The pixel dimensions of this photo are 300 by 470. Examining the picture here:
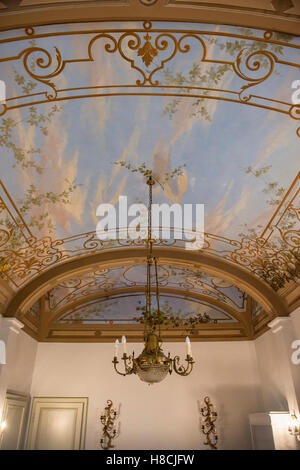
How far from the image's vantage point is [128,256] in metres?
5.18

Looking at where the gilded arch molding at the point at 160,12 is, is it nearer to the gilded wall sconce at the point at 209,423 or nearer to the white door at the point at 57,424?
the gilded wall sconce at the point at 209,423

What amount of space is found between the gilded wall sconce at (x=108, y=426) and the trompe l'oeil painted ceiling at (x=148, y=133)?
2.93 meters

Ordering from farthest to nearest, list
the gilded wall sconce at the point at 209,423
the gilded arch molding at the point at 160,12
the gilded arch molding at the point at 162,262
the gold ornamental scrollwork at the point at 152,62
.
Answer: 1. the gilded wall sconce at the point at 209,423
2. the gilded arch molding at the point at 162,262
3. the gold ornamental scrollwork at the point at 152,62
4. the gilded arch molding at the point at 160,12

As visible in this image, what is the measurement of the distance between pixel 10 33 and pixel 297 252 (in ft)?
12.5

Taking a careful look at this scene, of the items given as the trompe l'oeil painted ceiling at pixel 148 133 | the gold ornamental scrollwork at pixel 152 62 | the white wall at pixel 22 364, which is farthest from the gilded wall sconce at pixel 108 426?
the gold ornamental scrollwork at pixel 152 62

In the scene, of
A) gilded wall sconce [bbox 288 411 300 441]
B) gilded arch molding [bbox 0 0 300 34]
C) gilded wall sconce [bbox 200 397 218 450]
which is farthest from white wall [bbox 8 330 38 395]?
gilded arch molding [bbox 0 0 300 34]

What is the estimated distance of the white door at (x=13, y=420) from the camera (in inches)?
Answer: 203

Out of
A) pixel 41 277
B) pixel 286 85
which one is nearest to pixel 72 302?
pixel 41 277

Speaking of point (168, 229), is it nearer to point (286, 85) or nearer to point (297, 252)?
point (297, 252)

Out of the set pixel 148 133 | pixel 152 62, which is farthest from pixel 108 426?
pixel 152 62

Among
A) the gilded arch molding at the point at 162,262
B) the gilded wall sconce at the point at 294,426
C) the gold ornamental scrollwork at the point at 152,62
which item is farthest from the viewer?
the gilded arch molding at the point at 162,262

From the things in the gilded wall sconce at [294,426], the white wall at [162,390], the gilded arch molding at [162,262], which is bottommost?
the gilded wall sconce at [294,426]

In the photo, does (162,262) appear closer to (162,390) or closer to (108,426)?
(162,390)

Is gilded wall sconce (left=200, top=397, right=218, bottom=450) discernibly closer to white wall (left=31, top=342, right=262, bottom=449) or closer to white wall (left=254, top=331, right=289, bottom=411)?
white wall (left=31, top=342, right=262, bottom=449)
